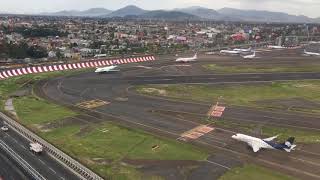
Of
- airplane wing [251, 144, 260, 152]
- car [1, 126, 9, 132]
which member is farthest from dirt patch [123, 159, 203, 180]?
car [1, 126, 9, 132]

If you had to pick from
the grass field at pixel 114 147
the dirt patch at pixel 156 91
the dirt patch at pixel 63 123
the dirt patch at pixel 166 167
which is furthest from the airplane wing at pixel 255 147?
the dirt patch at pixel 156 91

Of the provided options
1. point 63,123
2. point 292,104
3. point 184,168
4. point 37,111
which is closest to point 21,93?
point 37,111

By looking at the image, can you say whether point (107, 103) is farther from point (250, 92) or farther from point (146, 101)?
point (250, 92)

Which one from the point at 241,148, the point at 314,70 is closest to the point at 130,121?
the point at 241,148

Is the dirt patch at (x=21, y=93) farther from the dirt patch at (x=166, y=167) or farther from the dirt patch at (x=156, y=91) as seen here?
the dirt patch at (x=166, y=167)

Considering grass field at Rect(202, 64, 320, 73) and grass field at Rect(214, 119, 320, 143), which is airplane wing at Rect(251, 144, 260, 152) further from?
grass field at Rect(202, 64, 320, 73)
